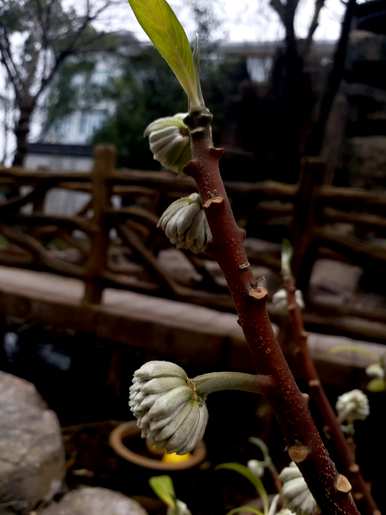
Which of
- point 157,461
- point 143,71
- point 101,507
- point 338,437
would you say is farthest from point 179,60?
point 143,71

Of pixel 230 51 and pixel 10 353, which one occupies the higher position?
pixel 230 51

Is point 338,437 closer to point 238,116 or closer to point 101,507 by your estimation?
point 101,507

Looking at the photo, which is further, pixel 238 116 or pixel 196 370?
pixel 238 116

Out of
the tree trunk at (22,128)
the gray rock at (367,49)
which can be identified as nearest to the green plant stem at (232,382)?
the tree trunk at (22,128)

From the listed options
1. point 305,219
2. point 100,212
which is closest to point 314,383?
point 305,219

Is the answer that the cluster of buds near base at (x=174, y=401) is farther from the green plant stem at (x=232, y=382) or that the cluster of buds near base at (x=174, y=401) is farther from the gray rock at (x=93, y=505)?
the gray rock at (x=93, y=505)

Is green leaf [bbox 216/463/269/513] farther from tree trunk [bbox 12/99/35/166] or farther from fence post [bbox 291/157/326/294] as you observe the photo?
tree trunk [bbox 12/99/35/166]

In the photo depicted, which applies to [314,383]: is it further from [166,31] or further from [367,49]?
[367,49]
